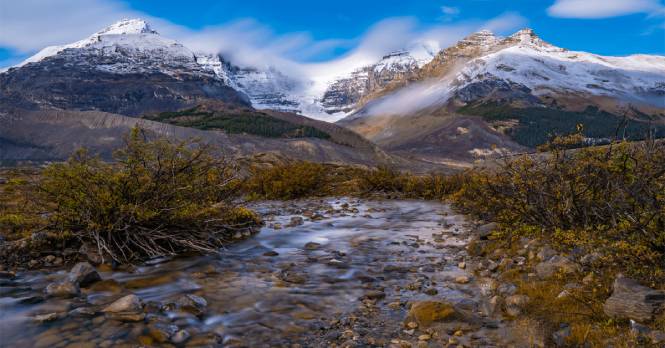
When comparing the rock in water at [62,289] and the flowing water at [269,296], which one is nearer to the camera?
the flowing water at [269,296]

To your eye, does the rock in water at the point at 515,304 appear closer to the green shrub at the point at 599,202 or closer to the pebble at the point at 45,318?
the green shrub at the point at 599,202

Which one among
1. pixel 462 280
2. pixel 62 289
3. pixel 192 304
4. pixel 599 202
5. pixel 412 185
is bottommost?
pixel 462 280

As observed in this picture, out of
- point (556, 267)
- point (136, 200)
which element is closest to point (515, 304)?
point (556, 267)

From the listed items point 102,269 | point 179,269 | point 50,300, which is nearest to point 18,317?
point 50,300

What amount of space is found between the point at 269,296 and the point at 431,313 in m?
2.44

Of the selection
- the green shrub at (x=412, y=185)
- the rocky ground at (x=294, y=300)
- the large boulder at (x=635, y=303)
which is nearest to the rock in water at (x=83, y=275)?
the rocky ground at (x=294, y=300)

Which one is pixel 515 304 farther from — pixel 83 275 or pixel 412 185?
pixel 412 185

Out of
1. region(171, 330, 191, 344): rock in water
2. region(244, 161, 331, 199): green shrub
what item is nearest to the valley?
region(171, 330, 191, 344): rock in water

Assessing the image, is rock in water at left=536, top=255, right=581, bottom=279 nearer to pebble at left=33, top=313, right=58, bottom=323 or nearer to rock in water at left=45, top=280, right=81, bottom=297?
pebble at left=33, top=313, right=58, bottom=323

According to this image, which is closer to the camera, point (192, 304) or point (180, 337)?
point (180, 337)

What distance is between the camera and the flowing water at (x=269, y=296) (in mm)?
5488

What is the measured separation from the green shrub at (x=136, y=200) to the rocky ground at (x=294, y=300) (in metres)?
0.67

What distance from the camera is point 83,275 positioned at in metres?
7.20

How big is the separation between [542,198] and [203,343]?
272 inches
